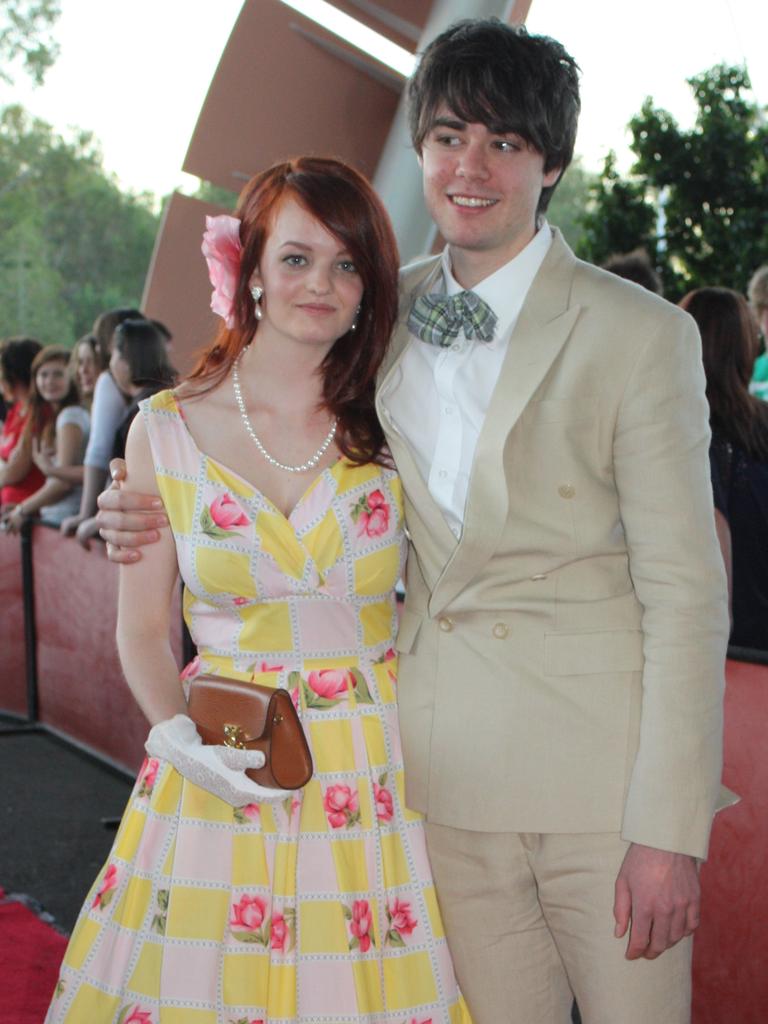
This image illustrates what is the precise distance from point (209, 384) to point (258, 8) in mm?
2377

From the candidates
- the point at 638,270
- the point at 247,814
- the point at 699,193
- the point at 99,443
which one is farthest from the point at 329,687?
the point at 699,193

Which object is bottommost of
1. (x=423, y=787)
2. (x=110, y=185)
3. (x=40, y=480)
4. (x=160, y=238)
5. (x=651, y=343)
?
(x=110, y=185)

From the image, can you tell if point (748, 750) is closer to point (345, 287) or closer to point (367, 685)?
point (367, 685)

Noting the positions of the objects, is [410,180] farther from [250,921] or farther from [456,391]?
[250,921]

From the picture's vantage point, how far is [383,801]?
170 cm

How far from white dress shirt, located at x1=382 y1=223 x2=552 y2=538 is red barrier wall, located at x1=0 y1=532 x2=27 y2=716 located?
3.97m

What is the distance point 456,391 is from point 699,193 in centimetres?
660

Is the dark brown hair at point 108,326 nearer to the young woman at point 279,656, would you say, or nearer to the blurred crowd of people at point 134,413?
the blurred crowd of people at point 134,413

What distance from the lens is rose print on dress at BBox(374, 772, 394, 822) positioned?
1688 mm

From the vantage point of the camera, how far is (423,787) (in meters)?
1.66

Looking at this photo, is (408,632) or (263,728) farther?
(408,632)

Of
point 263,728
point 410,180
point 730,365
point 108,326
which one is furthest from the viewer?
point 108,326

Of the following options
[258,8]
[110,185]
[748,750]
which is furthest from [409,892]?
[110,185]

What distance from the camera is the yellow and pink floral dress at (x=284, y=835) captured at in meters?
1.62
